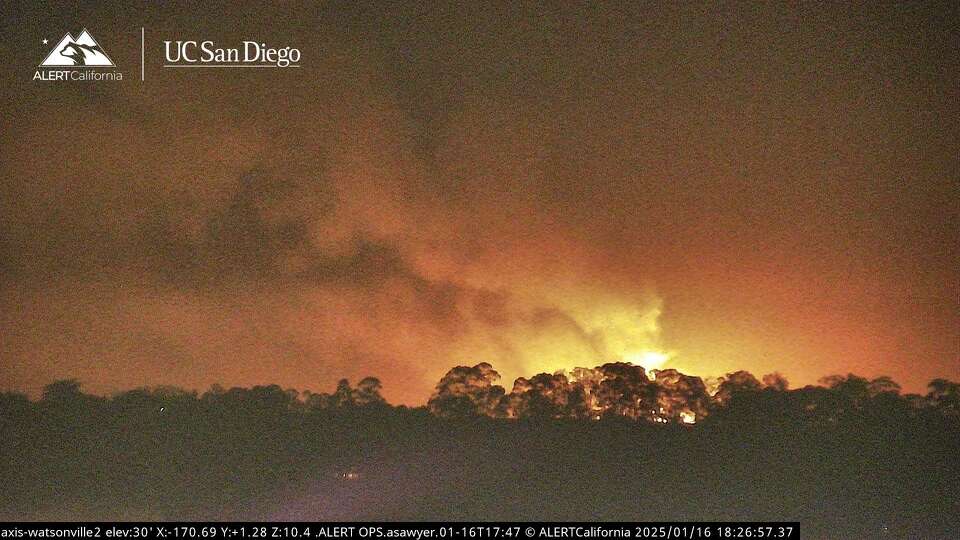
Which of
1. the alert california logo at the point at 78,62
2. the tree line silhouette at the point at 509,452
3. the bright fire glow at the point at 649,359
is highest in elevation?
the alert california logo at the point at 78,62

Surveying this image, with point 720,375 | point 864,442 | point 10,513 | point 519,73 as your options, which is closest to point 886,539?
point 864,442

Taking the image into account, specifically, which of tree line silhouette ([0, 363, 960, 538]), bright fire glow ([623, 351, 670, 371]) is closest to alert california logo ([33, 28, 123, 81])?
tree line silhouette ([0, 363, 960, 538])

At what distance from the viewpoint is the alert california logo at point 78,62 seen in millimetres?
7262

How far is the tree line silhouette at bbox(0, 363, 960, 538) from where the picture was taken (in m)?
7.17

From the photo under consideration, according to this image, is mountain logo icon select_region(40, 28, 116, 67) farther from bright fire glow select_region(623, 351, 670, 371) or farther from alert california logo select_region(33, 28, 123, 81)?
bright fire glow select_region(623, 351, 670, 371)

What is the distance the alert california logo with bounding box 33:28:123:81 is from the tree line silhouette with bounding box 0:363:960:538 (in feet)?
5.84

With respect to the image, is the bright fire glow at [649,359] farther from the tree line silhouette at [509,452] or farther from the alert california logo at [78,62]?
the alert california logo at [78,62]

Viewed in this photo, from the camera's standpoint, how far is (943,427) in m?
7.29

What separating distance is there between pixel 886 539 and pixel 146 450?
4.30 m

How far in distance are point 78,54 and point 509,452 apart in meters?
3.42

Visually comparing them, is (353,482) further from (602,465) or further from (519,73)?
(519,73)

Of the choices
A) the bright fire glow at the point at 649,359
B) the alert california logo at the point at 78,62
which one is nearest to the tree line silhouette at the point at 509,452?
the bright fire glow at the point at 649,359

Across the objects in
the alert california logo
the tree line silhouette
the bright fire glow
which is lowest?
the tree line silhouette

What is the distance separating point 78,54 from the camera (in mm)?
7277
